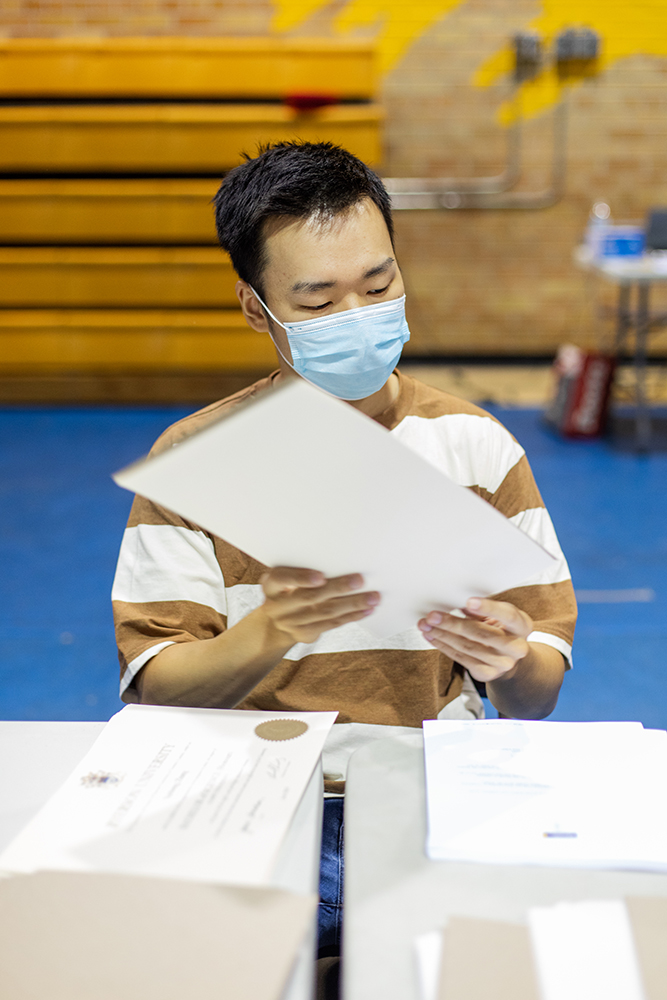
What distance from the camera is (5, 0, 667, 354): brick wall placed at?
16.3 feet

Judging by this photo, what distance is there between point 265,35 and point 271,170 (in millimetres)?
4559

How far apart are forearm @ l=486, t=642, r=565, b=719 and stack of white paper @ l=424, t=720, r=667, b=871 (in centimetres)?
10

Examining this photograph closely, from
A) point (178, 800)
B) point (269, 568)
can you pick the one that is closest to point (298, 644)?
point (269, 568)

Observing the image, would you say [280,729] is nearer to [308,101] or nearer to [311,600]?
[311,600]

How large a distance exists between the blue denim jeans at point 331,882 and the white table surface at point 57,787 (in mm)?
208

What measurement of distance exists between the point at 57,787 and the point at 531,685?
49 centimetres

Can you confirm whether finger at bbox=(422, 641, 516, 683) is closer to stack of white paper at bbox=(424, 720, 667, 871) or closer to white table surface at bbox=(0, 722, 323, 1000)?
stack of white paper at bbox=(424, 720, 667, 871)

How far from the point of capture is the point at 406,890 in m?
0.61

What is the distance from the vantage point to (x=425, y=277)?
542 cm

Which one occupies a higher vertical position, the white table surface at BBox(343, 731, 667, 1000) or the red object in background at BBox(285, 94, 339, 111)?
the red object in background at BBox(285, 94, 339, 111)

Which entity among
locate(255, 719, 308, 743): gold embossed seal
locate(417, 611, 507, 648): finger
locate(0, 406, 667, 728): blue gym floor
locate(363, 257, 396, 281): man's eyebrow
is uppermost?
locate(363, 257, 396, 281): man's eyebrow

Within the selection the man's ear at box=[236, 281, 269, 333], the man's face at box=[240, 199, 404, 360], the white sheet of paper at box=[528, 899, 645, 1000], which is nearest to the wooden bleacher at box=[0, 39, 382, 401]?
the man's ear at box=[236, 281, 269, 333]

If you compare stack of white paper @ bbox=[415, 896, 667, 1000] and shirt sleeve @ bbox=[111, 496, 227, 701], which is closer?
stack of white paper @ bbox=[415, 896, 667, 1000]

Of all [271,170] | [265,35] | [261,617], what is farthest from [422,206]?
[261,617]
